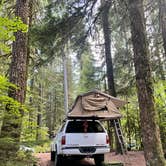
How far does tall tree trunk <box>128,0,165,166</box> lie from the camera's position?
234 inches

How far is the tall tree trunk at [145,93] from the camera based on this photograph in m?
5.95

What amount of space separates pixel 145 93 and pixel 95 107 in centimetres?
303

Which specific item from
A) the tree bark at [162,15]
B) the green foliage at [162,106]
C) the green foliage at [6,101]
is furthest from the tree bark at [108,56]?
the green foliage at [6,101]

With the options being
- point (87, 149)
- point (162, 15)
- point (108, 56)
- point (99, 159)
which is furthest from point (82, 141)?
point (108, 56)

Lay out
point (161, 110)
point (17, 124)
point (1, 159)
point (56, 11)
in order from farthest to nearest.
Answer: point (161, 110)
point (56, 11)
point (17, 124)
point (1, 159)

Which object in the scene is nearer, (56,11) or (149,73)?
(149,73)

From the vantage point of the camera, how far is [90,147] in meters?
8.65

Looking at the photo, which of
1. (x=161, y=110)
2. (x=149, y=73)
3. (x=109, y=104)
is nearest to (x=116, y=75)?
(x=161, y=110)

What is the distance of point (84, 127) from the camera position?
8992mm

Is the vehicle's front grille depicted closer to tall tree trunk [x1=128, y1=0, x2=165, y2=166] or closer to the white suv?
the white suv

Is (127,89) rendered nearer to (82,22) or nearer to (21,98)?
(82,22)

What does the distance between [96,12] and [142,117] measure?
15.0 ft

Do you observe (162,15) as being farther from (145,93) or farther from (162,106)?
(145,93)

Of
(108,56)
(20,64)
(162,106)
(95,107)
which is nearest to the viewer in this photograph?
(20,64)
